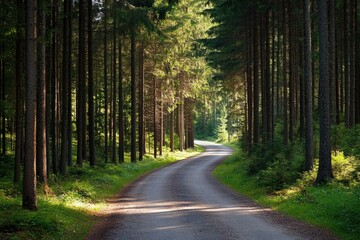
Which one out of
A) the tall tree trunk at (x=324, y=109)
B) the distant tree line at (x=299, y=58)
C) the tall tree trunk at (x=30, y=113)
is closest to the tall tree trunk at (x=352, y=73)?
the distant tree line at (x=299, y=58)

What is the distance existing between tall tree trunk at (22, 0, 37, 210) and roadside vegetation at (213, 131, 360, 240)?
811 centimetres

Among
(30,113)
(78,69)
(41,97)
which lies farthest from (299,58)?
(30,113)

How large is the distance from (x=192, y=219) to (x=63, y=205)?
14.5ft

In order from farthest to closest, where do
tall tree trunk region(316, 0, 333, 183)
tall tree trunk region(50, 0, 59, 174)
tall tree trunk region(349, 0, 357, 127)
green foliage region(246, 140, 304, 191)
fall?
tall tree trunk region(349, 0, 357, 127), tall tree trunk region(50, 0, 59, 174), green foliage region(246, 140, 304, 191), tall tree trunk region(316, 0, 333, 183)

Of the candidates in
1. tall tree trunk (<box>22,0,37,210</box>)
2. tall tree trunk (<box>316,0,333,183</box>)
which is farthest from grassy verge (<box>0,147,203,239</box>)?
tall tree trunk (<box>316,0,333,183</box>)

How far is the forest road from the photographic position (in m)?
9.88

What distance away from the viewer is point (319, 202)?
1268 cm

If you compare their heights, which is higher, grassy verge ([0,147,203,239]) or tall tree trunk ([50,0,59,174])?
tall tree trunk ([50,0,59,174])

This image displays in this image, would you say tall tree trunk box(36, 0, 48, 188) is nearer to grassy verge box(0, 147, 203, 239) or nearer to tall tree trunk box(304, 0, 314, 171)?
grassy verge box(0, 147, 203, 239)

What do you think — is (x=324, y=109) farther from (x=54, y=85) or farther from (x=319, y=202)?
(x=54, y=85)

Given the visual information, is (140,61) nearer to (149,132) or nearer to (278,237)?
(149,132)

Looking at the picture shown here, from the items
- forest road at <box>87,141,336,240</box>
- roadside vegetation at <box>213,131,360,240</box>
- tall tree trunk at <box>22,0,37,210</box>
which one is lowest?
forest road at <box>87,141,336,240</box>

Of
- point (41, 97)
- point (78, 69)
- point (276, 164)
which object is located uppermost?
point (78, 69)

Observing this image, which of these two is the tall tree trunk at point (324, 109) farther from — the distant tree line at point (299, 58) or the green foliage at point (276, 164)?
the green foliage at point (276, 164)
